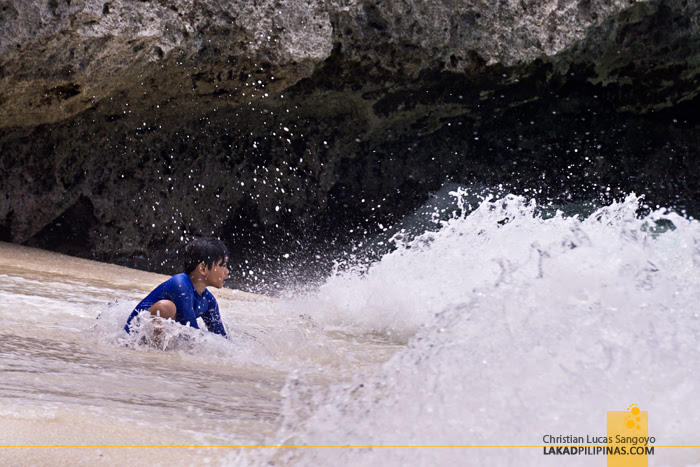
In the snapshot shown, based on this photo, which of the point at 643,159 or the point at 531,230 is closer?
the point at 531,230

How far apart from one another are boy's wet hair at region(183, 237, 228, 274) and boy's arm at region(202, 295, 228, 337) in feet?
0.60

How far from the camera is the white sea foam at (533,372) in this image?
152cm

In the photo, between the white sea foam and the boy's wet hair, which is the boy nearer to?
the boy's wet hair

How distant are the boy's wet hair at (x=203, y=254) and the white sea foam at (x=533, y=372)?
98 centimetres

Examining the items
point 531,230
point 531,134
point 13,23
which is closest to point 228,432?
point 531,230

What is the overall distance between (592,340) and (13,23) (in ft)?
13.6

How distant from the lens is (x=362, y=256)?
253 inches

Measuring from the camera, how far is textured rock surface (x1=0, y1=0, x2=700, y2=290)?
5203 mm

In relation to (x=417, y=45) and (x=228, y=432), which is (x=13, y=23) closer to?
(x=417, y=45)

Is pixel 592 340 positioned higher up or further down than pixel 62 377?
higher up

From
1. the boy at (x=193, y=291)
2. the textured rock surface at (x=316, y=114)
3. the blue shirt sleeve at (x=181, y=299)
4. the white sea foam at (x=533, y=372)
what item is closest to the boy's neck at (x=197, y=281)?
the boy at (x=193, y=291)

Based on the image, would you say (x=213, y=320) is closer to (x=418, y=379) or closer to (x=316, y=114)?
(x=418, y=379)

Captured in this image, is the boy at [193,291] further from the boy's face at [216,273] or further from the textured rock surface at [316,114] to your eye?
the textured rock surface at [316,114]

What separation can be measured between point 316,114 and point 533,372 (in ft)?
16.2
